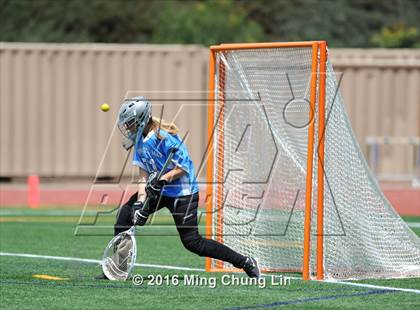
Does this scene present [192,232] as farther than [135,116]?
Yes

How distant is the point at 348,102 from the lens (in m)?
25.6

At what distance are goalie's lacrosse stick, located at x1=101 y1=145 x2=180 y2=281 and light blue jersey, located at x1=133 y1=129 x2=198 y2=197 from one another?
0.10 m

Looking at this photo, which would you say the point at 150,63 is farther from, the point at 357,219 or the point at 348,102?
the point at 357,219

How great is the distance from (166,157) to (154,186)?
0.31 m

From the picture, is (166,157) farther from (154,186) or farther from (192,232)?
(192,232)

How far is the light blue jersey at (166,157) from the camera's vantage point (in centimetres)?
954

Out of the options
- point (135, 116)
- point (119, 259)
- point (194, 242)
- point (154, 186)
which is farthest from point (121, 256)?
point (135, 116)

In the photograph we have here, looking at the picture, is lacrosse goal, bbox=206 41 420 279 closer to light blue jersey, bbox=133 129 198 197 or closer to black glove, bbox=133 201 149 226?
light blue jersey, bbox=133 129 198 197

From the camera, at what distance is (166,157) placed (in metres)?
9.58

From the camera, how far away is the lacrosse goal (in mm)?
10078

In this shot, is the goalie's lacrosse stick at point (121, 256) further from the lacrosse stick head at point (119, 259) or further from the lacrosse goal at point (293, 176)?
the lacrosse goal at point (293, 176)

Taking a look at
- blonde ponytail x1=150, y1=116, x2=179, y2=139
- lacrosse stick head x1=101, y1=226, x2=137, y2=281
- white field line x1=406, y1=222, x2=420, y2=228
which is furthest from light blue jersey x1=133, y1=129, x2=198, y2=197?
white field line x1=406, y1=222, x2=420, y2=228

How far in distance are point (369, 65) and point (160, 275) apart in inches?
631

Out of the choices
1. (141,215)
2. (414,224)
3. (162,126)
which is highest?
(162,126)
